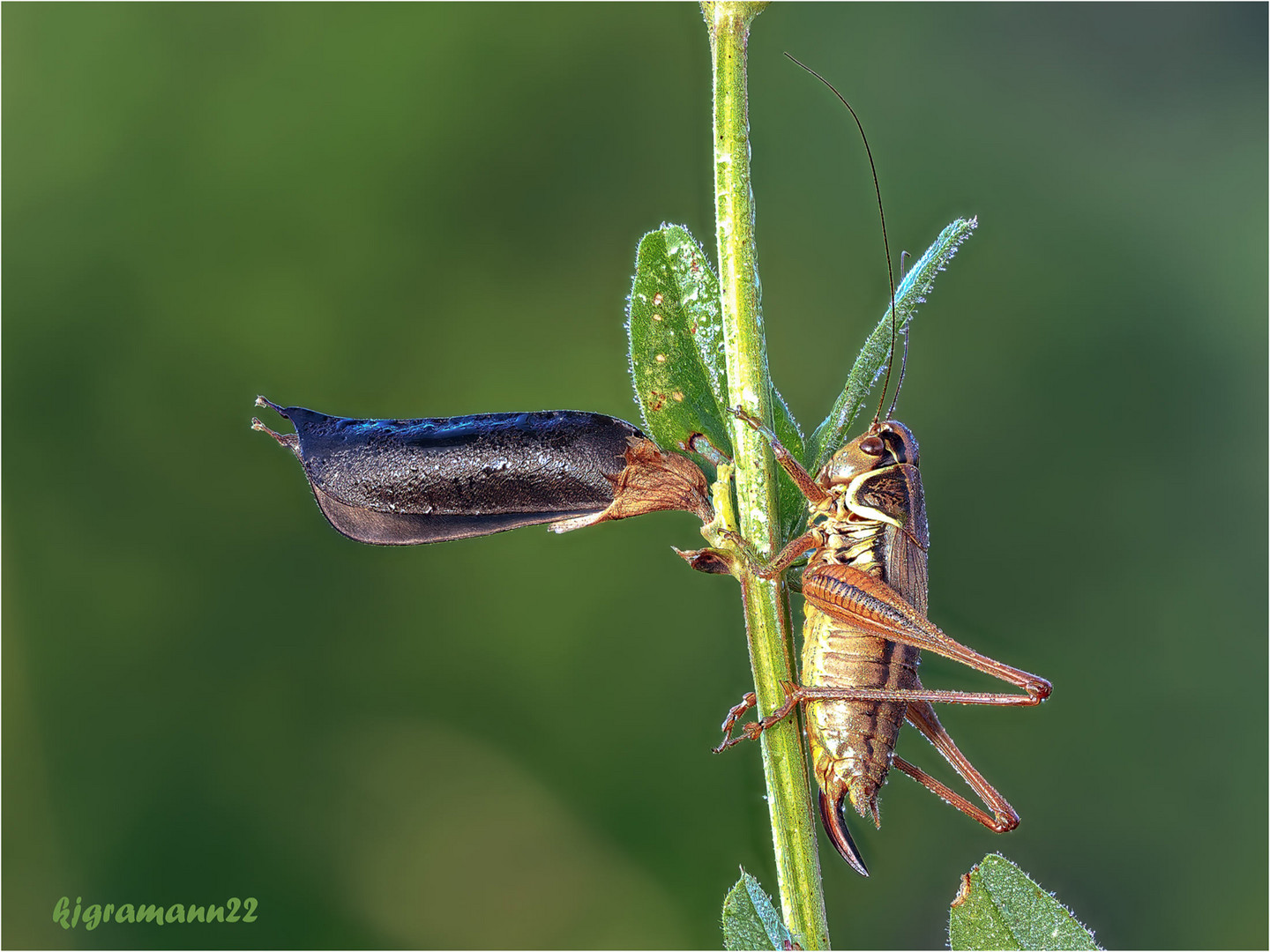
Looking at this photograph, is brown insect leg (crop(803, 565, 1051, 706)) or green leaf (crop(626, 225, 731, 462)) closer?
green leaf (crop(626, 225, 731, 462))

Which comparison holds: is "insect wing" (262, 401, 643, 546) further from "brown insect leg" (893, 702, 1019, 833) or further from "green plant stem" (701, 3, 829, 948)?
"brown insect leg" (893, 702, 1019, 833)

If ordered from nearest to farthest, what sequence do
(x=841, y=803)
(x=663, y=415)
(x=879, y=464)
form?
(x=663, y=415), (x=841, y=803), (x=879, y=464)

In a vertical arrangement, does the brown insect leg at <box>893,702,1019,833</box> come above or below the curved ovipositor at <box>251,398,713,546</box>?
below

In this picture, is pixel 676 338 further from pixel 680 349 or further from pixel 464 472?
pixel 464 472

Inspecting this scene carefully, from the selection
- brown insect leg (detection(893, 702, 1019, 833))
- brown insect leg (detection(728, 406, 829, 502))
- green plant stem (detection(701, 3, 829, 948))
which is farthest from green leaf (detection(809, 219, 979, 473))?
brown insect leg (detection(893, 702, 1019, 833))

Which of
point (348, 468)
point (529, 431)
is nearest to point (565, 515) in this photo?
point (529, 431)

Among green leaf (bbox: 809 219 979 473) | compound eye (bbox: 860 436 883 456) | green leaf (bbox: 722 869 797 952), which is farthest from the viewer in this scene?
compound eye (bbox: 860 436 883 456)

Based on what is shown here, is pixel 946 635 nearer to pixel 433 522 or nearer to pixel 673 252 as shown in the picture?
pixel 673 252

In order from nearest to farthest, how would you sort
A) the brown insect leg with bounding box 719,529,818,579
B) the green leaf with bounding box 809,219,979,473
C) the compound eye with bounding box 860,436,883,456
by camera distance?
the brown insect leg with bounding box 719,529,818,579, the green leaf with bounding box 809,219,979,473, the compound eye with bounding box 860,436,883,456
